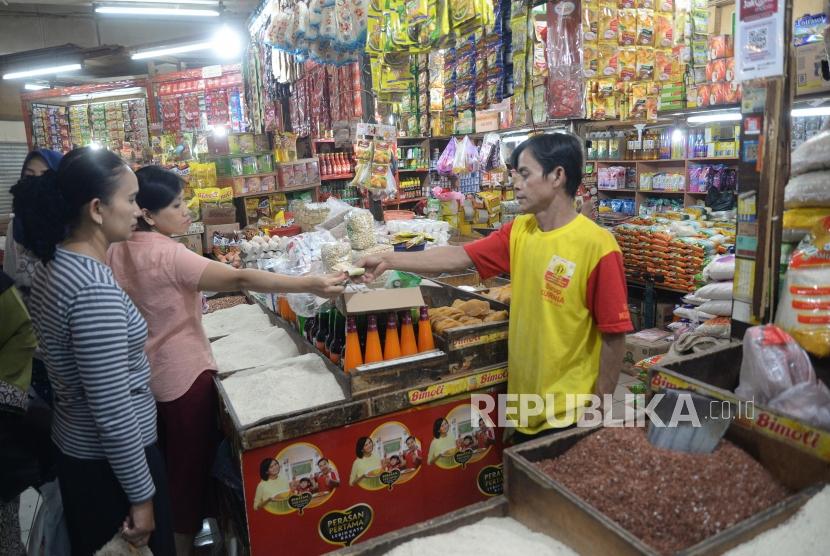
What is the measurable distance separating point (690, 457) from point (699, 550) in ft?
1.07

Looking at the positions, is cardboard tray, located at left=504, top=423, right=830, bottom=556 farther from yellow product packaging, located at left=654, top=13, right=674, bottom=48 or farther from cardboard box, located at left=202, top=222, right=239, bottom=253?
cardboard box, located at left=202, top=222, right=239, bottom=253

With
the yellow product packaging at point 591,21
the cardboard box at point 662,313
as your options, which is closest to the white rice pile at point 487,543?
the yellow product packaging at point 591,21

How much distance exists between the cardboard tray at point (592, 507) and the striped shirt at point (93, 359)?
110 centimetres

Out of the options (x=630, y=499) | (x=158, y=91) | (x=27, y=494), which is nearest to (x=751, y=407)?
(x=630, y=499)

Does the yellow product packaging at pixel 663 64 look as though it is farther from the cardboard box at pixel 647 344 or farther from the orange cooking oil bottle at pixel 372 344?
the orange cooking oil bottle at pixel 372 344

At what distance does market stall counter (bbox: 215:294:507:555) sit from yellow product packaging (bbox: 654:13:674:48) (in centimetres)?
337

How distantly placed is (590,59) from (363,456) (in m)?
3.24

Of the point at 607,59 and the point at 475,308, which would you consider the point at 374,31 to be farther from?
the point at 475,308

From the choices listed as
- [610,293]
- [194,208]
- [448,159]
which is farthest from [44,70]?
[610,293]

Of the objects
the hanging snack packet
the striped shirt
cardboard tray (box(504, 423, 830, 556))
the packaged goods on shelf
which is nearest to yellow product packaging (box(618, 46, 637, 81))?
the packaged goods on shelf

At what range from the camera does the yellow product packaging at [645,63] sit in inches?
172

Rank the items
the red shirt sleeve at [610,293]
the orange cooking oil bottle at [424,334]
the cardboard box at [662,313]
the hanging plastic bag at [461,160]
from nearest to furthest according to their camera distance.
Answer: the red shirt sleeve at [610,293] < the orange cooking oil bottle at [424,334] < the cardboard box at [662,313] < the hanging plastic bag at [461,160]

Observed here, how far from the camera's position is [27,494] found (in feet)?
11.8

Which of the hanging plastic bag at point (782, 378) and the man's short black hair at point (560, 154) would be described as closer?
the hanging plastic bag at point (782, 378)
